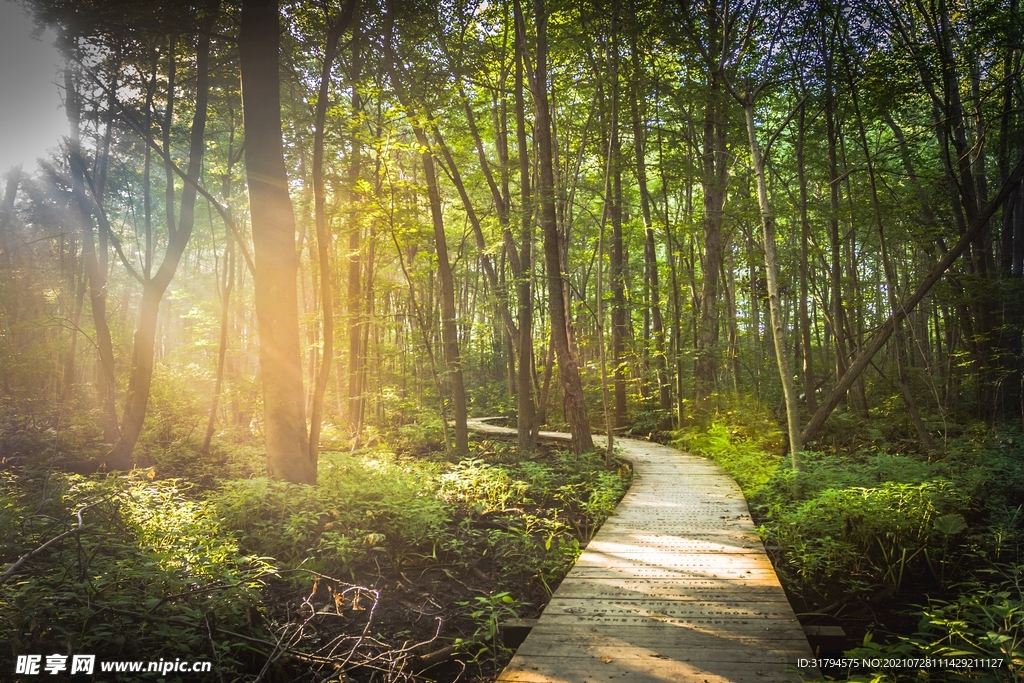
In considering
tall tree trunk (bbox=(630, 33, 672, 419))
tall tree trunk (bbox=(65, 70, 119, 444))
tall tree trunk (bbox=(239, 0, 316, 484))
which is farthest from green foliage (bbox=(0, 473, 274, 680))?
tall tree trunk (bbox=(630, 33, 672, 419))

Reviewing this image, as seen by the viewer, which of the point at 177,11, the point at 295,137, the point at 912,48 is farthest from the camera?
the point at 295,137

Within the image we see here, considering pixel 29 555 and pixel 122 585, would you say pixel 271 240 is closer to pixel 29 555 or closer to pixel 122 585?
pixel 122 585

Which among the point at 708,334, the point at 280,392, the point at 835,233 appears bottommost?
the point at 280,392

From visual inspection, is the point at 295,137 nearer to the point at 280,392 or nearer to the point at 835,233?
the point at 280,392

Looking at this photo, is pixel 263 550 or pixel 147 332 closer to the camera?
pixel 263 550

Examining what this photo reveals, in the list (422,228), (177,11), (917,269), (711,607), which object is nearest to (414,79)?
(422,228)

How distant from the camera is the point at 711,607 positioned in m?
3.67

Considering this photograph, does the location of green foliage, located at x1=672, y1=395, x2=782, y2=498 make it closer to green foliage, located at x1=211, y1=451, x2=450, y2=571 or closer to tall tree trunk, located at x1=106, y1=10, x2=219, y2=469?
green foliage, located at x1=211, y1=451, x2=450, y2=571

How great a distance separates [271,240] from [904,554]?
7.49 metres

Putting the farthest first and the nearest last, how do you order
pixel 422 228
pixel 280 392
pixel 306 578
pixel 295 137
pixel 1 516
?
pixel 295 137
pixel 422 228
pixel 280 392
pixel 306 578
pixel 1 516

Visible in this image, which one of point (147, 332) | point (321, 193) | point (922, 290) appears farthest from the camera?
point (147, 332)

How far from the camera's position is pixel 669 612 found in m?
3.63

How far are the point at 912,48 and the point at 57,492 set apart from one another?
14.0m

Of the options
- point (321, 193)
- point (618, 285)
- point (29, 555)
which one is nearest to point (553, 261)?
point (321, 193)
